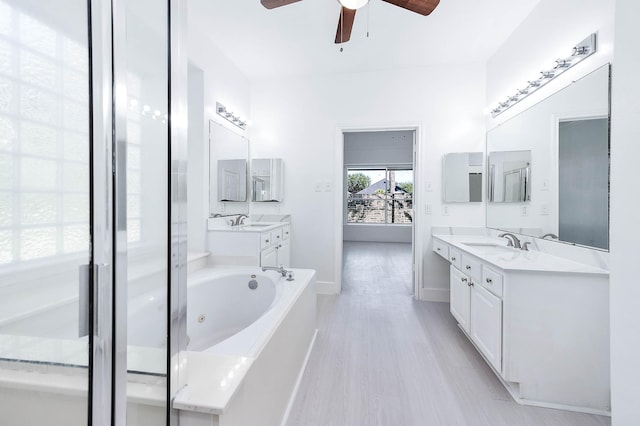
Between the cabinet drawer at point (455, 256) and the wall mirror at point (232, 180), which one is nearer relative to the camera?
the cabinet drawer at point (455, 256)

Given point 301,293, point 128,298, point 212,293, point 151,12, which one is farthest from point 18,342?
point 212,293

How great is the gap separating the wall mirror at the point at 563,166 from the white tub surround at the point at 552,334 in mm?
314

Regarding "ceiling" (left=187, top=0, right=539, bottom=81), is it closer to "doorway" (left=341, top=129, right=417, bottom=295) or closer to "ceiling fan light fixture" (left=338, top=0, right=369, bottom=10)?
"ceiling fan light fixture" (left=338, top=0, right=369, bottom=10)

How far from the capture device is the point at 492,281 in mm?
1696

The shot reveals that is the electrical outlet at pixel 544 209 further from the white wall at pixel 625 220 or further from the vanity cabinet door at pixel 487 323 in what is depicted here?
the white wall at pixel 625 220

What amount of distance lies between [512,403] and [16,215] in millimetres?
2218

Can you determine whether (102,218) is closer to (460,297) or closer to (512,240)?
(460,297)

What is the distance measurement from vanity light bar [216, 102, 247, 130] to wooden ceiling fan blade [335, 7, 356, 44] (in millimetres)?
1335

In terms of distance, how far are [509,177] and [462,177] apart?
1.83ft

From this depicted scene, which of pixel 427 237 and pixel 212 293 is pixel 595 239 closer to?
pixel 427 237

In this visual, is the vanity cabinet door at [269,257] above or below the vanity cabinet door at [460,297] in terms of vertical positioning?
above

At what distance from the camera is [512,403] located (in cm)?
151

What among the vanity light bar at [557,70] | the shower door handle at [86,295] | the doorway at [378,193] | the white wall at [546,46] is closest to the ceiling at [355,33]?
the white wall at [546,46]

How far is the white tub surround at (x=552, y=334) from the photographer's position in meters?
1.44
